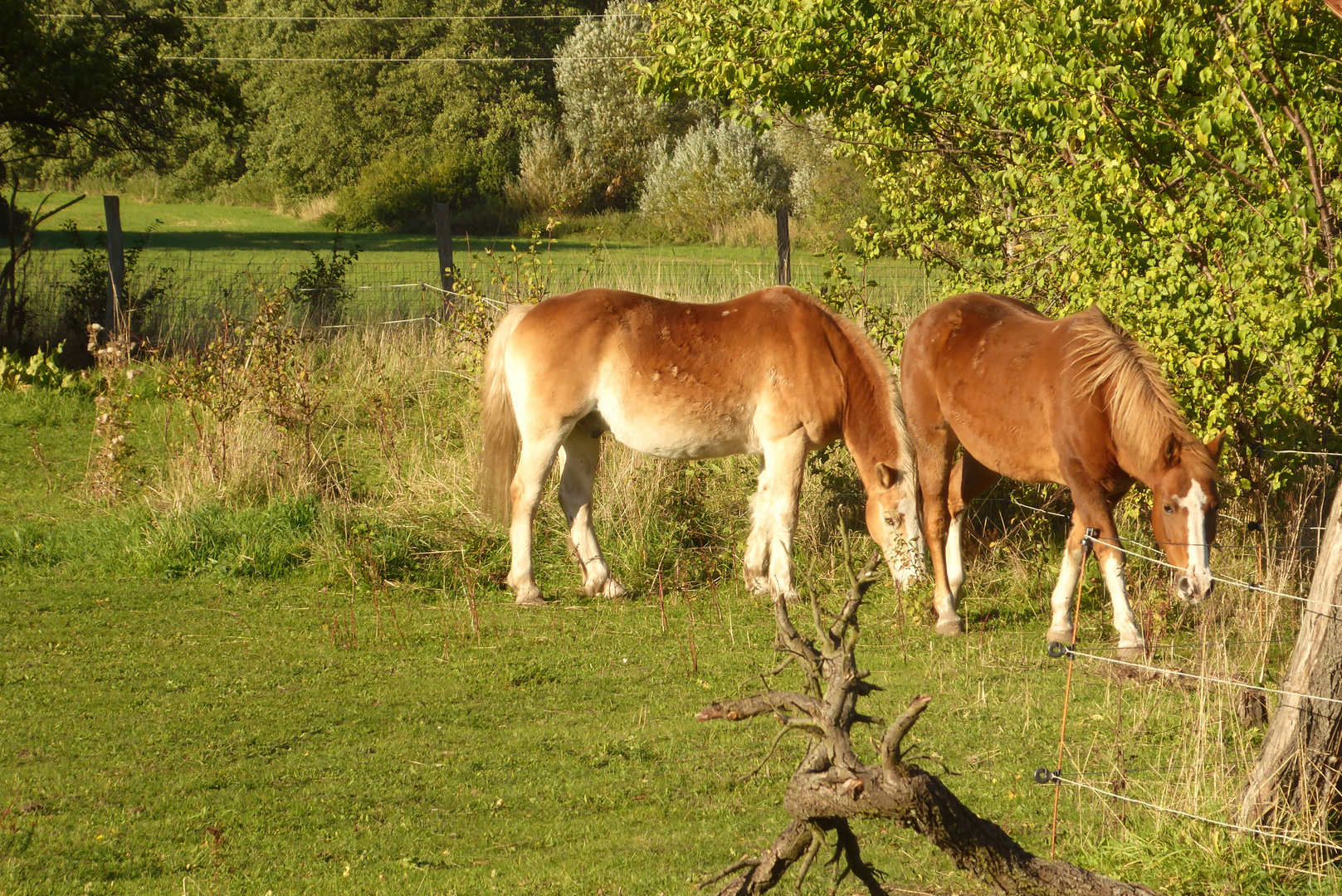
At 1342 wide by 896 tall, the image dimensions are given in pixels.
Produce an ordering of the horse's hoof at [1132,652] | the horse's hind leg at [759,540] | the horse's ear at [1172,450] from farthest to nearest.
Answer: the horse's hind leg at [759,540] < the horse's hoof at [1132,652] < the horse's ear at [1172,450]

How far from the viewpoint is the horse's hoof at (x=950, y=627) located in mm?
7418

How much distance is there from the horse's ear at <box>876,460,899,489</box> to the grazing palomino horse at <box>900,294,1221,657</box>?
9.3 inches

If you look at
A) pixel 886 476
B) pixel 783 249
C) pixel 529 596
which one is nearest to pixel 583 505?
pixel 529 596

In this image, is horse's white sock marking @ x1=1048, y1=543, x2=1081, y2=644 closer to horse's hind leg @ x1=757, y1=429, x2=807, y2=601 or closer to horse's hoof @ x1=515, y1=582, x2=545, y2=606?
horse's hind leg @ x1=757, y1=429, x2=807, y2=601

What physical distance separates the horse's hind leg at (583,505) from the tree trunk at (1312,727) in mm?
4892

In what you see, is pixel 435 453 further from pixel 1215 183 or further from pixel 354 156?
pixel 354 156

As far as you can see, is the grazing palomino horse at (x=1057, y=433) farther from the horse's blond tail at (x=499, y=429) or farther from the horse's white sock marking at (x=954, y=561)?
the horse's blond tail at (x=499, y=429)

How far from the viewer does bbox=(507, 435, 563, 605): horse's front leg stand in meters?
8.13

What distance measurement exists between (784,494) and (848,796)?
516 centimetres

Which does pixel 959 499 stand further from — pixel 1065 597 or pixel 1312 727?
pixel 1312 727

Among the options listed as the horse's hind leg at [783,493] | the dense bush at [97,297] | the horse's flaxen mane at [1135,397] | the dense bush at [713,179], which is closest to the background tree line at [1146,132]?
the horse's flaxen mane at [1135,397]

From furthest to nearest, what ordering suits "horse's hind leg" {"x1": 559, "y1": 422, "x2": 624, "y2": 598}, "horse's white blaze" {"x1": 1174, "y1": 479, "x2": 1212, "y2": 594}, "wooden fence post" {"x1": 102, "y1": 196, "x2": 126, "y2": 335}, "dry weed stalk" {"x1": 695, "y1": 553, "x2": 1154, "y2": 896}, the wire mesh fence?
"wooden fence post" {"x1": 102, "y1": 196, "x2": 126, "y2": 335}
the wire mesh fence
"horse's hind leg" {"x1": 559, "y1": 422, "x2": 624, "y2": 598}
"horse's white blaze" {"x1": 1174, "y1": 479, "x2": 1212, "y2": 594}
"dry weed stalk" {"x1": 695, "y1": 553, "x2": 1154, "y2": 896}

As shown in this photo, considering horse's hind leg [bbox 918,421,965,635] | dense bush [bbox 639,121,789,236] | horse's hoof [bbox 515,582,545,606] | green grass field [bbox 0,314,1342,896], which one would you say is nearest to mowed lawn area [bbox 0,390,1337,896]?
green grass field [bbox 0,314,1342,896]

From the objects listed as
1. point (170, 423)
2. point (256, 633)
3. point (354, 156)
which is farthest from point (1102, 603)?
point (354, 156)
